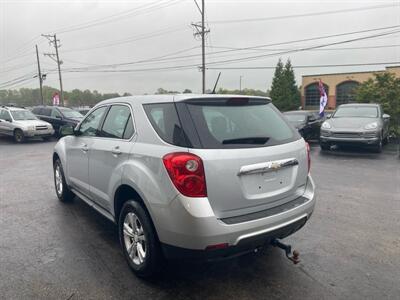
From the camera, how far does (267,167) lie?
288 cm

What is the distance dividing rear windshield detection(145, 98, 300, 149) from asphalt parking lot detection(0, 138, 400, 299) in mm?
1336

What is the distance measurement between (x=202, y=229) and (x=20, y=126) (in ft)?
52.2

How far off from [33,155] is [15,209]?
7.11 meters

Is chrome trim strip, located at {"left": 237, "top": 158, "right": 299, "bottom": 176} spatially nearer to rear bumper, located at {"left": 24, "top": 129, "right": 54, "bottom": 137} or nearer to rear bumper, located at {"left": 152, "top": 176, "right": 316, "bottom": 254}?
rear bumper, located at {"left": 152, "top": 176, "right": 316, "bottom": 254}

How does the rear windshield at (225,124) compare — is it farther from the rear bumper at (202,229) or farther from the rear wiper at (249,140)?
the rear bumper at (202,229)

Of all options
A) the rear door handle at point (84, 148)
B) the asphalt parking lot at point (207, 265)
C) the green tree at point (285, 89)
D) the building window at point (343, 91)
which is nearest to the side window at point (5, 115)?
the asphalt parking lot at point (207, 265)

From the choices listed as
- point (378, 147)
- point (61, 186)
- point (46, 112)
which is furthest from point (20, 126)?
point (378, 147)

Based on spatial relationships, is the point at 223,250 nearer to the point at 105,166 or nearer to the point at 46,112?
the point at 105,166

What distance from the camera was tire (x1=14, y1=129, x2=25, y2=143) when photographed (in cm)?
1583

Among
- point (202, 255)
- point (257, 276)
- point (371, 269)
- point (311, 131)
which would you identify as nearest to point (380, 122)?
point (311, 131)

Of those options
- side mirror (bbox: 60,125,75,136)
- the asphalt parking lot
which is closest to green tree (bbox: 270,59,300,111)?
the asphalt parking lot

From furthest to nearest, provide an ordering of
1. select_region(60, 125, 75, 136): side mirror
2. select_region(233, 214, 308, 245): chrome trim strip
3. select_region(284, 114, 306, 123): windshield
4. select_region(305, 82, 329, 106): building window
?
Result: select_region(305, 82, 329, 106): building window
select_region(284, 114, 306, 123): windshield
select_region(60, 125, 75, 136): side mirror
select_region(233, 214, 308, 245): chrome trim strip

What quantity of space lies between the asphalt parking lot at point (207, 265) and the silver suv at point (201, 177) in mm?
375

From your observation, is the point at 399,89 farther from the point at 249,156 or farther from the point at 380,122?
the point at 249,156
